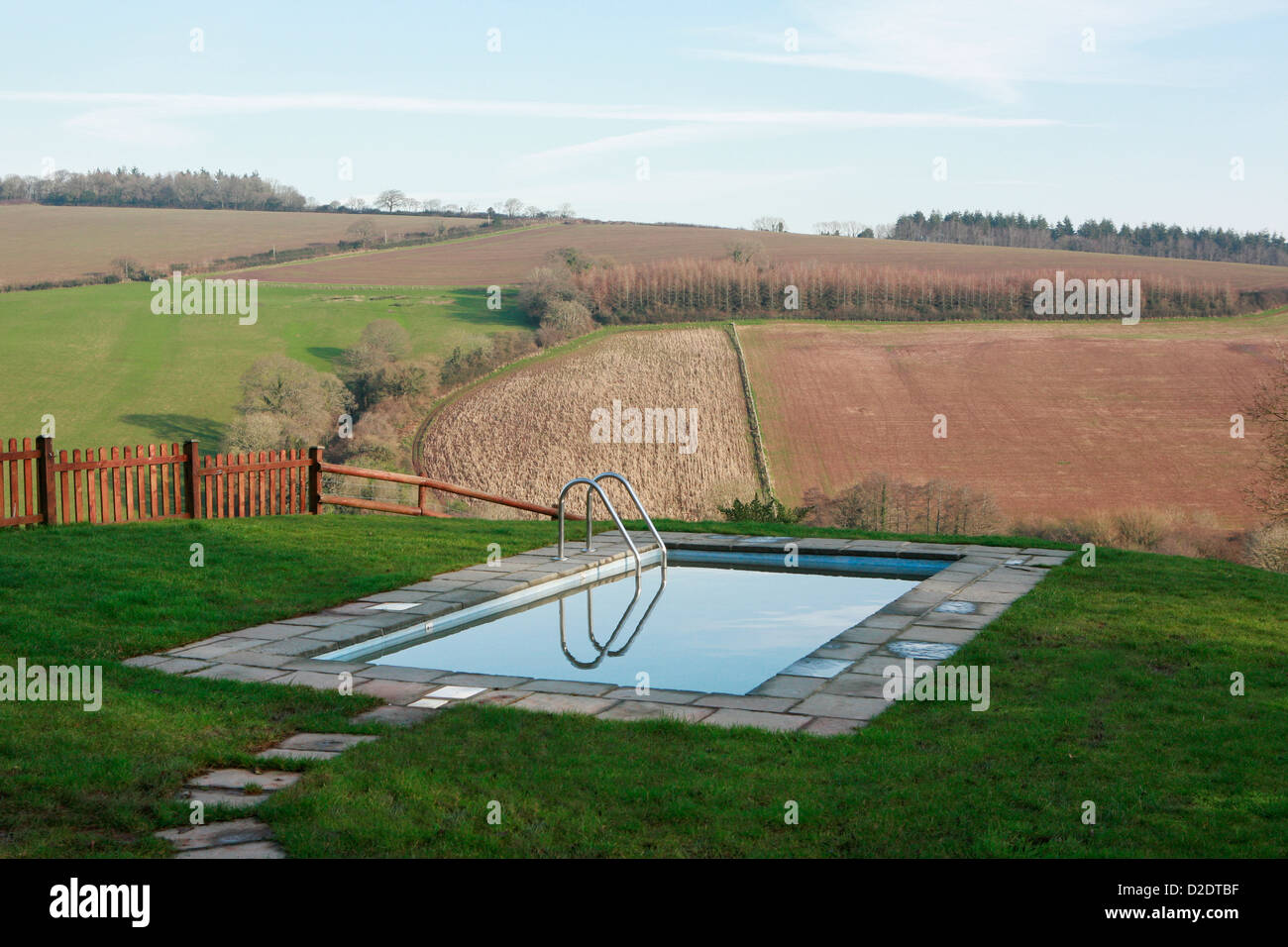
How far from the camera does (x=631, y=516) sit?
987 inches

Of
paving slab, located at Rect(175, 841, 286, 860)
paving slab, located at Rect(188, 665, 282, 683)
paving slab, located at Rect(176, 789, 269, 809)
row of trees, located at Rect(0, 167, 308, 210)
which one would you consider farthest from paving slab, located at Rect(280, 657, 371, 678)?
row of trees, located at Rect(0, 167, 308, 210)

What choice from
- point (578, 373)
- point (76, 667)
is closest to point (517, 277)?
point (578, 373)

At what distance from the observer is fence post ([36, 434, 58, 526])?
1045 cm

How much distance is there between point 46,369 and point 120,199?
35908mm

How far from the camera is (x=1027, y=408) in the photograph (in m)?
34.3

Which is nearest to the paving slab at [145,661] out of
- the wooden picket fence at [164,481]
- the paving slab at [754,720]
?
the paving slab at [754,720]

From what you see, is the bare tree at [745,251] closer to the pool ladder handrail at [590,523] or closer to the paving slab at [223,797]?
the pool ladder handrail at [590,523]

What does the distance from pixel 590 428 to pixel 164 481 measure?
22.2 metres

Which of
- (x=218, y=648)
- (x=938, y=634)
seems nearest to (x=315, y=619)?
(x=218, y=648)

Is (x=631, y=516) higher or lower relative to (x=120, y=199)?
lower

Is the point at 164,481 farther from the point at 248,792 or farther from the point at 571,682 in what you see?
the point at 248,792

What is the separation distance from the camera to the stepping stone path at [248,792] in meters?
3.63
